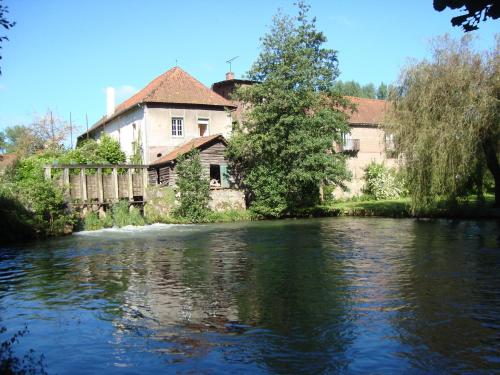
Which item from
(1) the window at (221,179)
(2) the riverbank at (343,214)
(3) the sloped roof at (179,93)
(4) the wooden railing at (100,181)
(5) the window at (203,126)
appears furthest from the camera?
(5) the window at (203,126)

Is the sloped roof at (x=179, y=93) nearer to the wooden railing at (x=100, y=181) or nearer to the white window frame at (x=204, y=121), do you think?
the white window frame at (x=204, y=121)

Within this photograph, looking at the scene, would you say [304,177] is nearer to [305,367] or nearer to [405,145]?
[405,145]

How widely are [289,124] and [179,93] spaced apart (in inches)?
371

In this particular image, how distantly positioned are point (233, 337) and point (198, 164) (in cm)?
2483

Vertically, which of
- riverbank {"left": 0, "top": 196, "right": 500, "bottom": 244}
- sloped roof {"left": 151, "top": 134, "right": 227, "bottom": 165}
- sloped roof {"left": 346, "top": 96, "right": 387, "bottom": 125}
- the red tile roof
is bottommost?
riverbank {"left": 0, "top": 196, "right": 500, "bottom": 244}

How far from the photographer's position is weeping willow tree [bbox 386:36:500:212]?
24609 mm

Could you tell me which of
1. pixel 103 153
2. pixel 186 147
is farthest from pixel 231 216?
pixel 103 153

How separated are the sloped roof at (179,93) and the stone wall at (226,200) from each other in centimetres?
721

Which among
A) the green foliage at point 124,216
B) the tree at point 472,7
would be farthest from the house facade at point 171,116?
the tree at point 472,7

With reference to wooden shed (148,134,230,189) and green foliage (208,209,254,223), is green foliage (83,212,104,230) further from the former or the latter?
green foliage (208,209,254,223)

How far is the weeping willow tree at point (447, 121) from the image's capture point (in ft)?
80.7

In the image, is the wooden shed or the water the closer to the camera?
the water

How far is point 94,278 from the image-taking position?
14516 millimetres

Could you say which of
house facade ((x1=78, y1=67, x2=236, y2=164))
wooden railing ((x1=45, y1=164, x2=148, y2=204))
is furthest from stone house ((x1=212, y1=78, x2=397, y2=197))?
wooden railing ((x1=45, y1=164, x2=148, y2=204))
